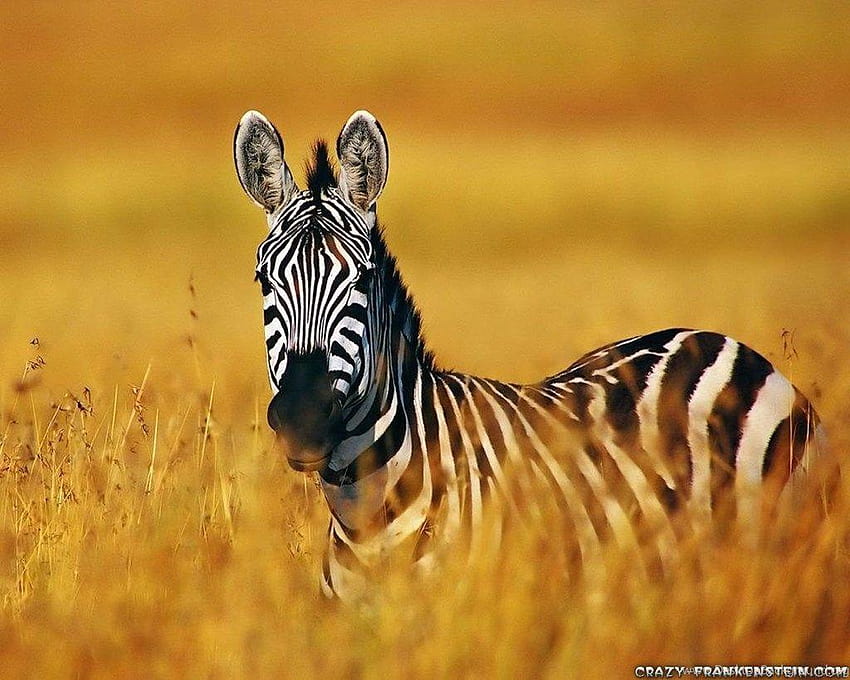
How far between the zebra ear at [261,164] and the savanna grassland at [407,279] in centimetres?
101

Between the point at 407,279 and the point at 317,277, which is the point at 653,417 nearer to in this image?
the point at 317,277

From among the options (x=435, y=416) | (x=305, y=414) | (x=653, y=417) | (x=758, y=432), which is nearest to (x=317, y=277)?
(x=305, y=414)

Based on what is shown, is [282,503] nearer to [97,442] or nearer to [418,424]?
[418,424]

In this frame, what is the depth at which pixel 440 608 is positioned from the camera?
3.92 meters

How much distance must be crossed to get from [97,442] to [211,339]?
4.56 metres

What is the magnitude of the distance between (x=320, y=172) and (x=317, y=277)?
54 centimetres

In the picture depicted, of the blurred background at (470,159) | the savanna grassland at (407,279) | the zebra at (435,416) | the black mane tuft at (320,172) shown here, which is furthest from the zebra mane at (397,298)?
the blurred background at (470,159)

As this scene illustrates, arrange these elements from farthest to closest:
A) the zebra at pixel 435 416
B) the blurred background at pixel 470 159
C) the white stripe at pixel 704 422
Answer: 1. the blurred background at pixel 470 159
2. the white stripe at pixel 704 422
3. the zebra at pixel 435 416

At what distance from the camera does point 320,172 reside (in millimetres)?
4594

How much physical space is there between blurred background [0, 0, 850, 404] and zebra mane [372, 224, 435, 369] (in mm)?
6951

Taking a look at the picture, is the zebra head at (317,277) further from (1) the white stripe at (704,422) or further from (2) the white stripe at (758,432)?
(2) the white stripe at (758,432)

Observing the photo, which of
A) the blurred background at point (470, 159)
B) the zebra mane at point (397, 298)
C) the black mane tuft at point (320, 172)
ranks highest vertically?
the blurred background at point (470, 159)

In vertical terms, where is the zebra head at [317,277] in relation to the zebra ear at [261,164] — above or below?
below

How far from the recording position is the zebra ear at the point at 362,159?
4.61 meters
